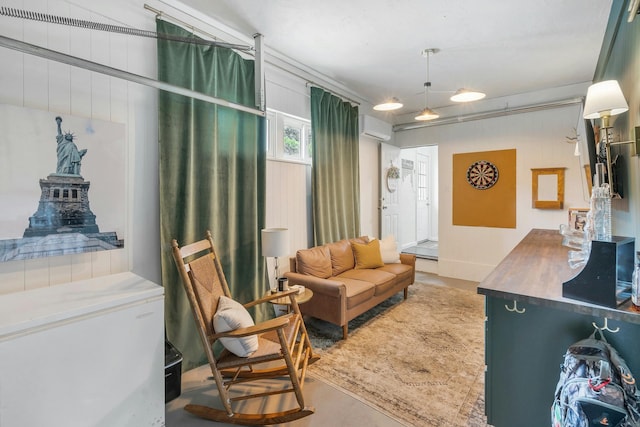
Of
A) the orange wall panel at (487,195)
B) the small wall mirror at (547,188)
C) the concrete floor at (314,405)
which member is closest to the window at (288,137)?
the concrete floor at (314,405)

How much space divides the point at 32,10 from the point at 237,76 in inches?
54.7

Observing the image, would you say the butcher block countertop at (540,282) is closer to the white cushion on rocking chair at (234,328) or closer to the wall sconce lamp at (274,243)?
the white cushion on rocking chair at (234,328)

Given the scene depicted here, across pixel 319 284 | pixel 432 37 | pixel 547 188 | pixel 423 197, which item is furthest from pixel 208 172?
pixel 423 197

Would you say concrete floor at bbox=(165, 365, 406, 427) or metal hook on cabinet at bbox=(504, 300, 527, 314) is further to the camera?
concrete floor at bbox=(165, 365, 406, 427)

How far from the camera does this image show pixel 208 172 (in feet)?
8.46

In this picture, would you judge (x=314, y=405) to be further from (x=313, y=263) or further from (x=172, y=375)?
(x=313, y=263)

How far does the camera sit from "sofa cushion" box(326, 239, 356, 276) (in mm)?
3670

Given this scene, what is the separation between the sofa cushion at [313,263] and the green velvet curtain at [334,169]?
391 mm

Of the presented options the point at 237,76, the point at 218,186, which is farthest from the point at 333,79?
the point at 218,186

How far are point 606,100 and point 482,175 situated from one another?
357 centimetres

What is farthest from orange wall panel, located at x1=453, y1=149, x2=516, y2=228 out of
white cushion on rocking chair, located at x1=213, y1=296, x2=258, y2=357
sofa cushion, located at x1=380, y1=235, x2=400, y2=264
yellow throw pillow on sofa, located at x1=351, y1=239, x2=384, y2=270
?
white cushion on rocking chair, located at x1=213, y1=296, x2=258, y2=357

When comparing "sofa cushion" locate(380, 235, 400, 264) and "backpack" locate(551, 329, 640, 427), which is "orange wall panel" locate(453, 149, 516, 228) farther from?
"backpack" locate(551, 329, 640, 427)

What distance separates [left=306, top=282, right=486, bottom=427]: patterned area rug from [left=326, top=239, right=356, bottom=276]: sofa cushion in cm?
60

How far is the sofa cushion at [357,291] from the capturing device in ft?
9.89
